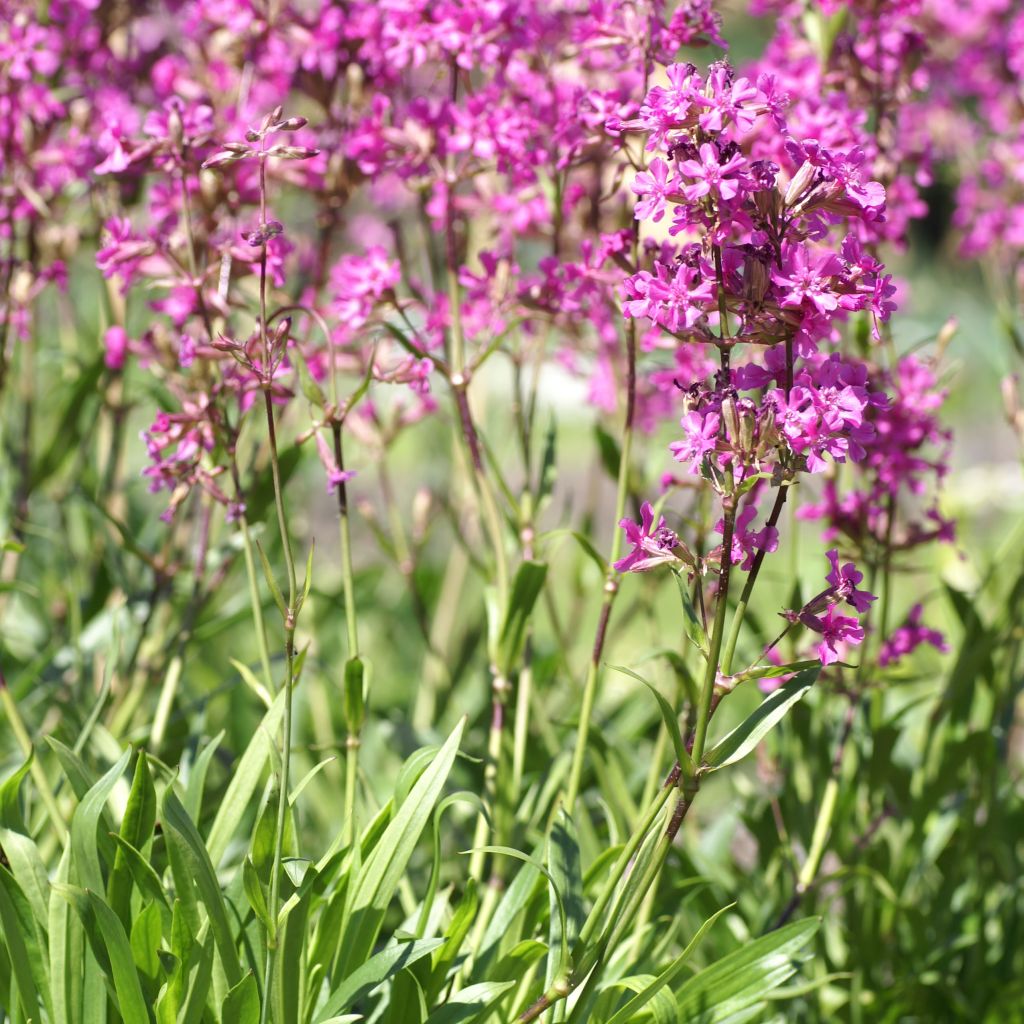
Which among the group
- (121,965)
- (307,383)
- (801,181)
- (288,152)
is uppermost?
(288,152)

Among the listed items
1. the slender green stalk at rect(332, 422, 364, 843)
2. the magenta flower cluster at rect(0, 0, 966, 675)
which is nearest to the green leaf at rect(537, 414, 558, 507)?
the magenta flower cluster at rect(0, 0, 966, 675)

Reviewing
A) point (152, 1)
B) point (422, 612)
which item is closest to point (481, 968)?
point (422, 612)

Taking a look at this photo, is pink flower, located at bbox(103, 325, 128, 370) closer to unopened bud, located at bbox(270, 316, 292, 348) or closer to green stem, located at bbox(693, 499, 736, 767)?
unopened bud, located at bbox(270, 316, 292, 348)

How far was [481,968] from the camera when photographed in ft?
5.49

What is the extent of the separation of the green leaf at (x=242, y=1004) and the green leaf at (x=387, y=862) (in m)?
0.13

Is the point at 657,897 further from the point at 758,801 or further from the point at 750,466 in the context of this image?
the point at 750,466

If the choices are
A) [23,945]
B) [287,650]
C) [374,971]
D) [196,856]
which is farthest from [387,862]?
[23,945]

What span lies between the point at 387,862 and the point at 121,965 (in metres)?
0.32

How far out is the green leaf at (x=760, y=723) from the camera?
1314 mm

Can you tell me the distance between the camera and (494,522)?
195 cm

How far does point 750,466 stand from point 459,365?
0.78 metres

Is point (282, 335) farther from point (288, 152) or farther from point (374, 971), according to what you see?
point (374, 971)

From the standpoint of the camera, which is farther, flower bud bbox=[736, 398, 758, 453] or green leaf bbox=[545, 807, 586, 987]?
green leaf bbox=[545, 807, 586, 987]

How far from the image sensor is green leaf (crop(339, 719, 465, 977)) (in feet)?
4.90
